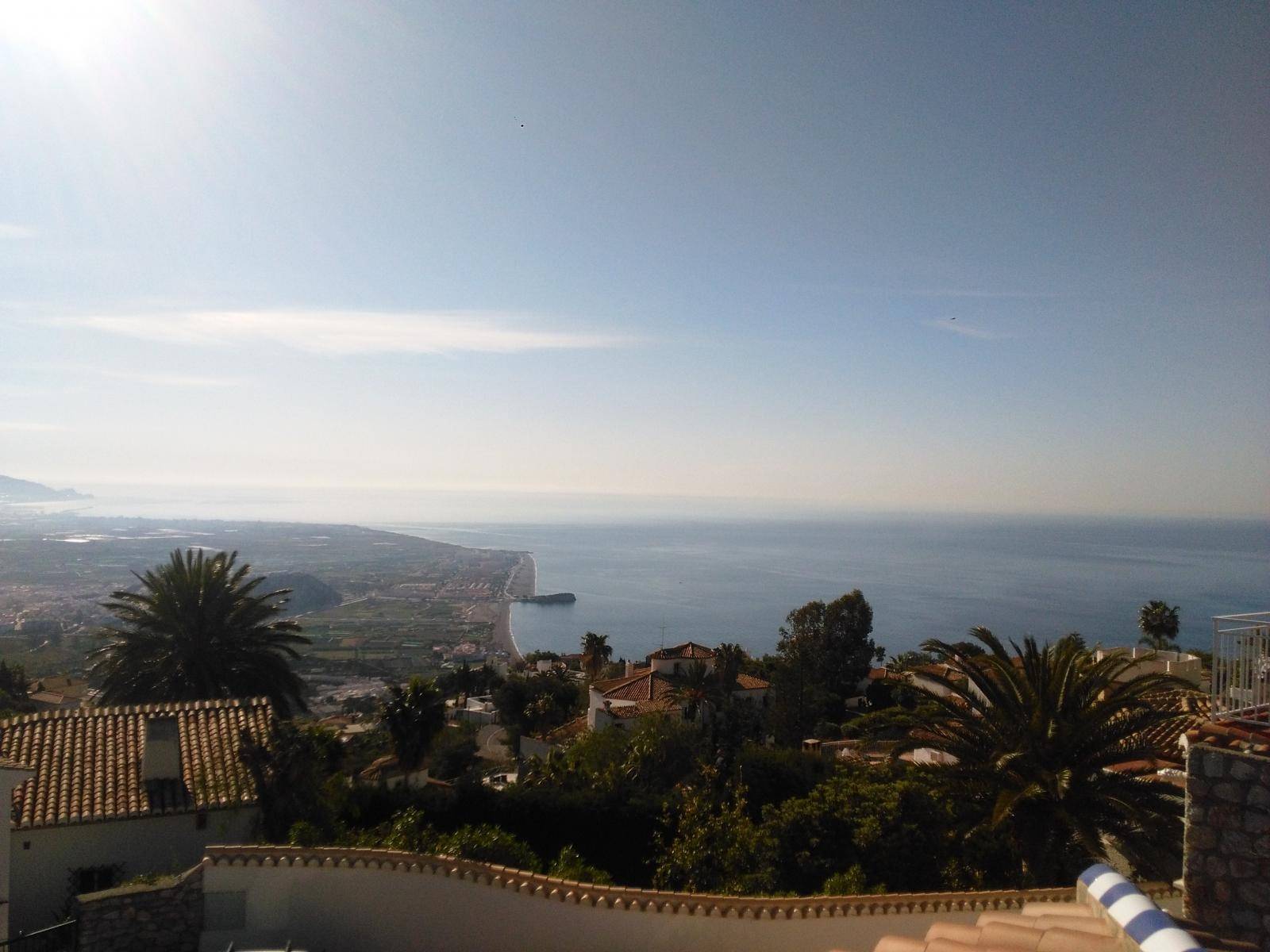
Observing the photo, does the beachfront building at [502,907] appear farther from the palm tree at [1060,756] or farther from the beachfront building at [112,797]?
the beachfront building at [112,797]

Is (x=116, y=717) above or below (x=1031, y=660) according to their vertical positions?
below

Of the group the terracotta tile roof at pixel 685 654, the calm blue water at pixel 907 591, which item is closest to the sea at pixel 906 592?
the calm blue water at pixel 907 591

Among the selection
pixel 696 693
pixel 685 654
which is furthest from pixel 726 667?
pixel 685 654

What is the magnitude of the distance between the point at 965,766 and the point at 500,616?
108 meters

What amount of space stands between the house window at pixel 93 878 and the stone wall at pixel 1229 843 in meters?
11.3

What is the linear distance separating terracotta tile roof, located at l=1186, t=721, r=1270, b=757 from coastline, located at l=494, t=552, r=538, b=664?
201 ft

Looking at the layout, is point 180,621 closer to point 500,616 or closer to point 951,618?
point 951,618

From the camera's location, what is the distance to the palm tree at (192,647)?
17234 millimetres

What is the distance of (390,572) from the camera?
502ft

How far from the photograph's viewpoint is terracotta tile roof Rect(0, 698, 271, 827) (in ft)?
34.1

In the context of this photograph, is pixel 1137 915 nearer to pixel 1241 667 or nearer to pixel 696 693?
pixel 1241 667

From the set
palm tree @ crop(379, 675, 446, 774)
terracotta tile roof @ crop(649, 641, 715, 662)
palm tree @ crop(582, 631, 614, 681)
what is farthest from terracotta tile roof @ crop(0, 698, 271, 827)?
palm tree @ crop(582, 631, 614, 681)

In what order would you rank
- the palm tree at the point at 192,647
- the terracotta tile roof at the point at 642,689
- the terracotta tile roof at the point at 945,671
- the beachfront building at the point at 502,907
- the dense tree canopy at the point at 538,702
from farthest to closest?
the terracotta tile roof at the point at 642,689, the dense tree canopy at the point at 538,702, the palm tree at the point at 192,647, the terracotta tile roof at the point at 945,671, the beachfront building at the point at 502,907

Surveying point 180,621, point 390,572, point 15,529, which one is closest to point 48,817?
point 180,621
